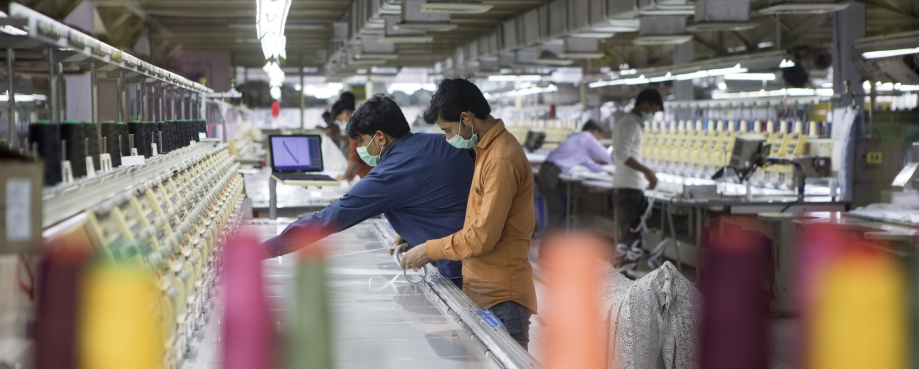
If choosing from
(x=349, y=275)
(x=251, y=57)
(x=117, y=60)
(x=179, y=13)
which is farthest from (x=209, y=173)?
(x=251, y=57)

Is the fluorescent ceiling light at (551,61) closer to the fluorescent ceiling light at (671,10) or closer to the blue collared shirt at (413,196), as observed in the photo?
the fluorescent ceiling light at (671,10)

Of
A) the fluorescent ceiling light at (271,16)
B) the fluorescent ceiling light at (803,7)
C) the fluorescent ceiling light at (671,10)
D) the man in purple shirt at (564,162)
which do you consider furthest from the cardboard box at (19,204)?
the man in purple shirt at (564,162)

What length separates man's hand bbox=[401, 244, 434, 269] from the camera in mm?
3076

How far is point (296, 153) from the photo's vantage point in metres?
6.39

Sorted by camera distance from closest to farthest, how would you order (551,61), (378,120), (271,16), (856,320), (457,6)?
(856,320), (378,120), (271,16), (457,6), (551,61)

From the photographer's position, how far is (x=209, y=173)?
3.70 meters

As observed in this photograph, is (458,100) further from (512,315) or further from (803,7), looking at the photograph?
(803,7)

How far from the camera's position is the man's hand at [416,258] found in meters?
3.08

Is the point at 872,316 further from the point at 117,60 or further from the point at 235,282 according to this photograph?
the point at 117,60

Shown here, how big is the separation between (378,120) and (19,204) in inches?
85.4

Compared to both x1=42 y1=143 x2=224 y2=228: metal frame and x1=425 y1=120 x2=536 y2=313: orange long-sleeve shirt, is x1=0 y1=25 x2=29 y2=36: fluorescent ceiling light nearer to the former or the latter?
x1=42 y1=143 x2=224 y2=228: metal frame

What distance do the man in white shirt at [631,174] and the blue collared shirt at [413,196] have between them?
446 cm

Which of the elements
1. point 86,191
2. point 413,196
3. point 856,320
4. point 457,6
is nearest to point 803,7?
point 457,6

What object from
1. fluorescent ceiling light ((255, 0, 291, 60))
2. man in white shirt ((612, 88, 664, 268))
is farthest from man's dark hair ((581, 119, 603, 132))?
fluorescent ceiling light ((255, 0, 291, 60))
